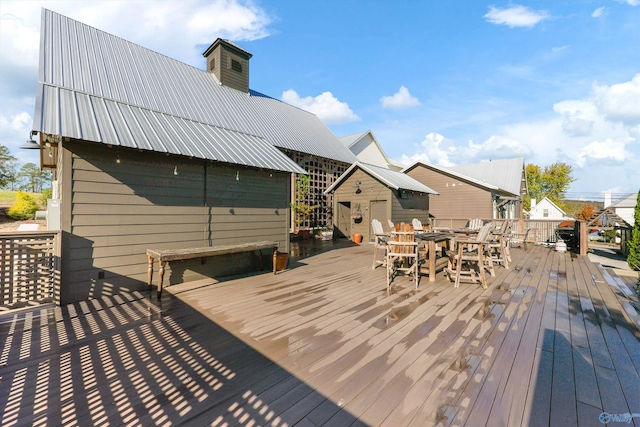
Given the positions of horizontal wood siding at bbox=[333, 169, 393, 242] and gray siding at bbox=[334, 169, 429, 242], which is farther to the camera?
horizontal wood siding at bbox=[333, 169, 393, 242]

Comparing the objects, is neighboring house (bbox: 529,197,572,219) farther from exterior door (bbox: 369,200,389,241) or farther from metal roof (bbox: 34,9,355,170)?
metal roof (bbox: 34,9,355,170)

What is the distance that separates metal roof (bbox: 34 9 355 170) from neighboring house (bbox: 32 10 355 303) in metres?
0.04

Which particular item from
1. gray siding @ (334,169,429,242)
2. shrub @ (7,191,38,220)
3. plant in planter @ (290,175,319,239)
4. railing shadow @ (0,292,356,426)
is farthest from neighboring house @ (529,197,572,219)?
shrub @ (7,191,38,220)

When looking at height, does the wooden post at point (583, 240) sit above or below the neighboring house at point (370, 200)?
below

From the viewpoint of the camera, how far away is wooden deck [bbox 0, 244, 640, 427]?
1860 mm

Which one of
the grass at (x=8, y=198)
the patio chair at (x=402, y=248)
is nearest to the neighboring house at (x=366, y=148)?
the patio chair at (x=402, y=248)

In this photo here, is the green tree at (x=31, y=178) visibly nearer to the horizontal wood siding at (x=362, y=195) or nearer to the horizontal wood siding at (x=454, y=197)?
the horizontal wood siding at (x=362, y=195)

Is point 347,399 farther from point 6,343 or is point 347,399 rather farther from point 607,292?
point 607,292

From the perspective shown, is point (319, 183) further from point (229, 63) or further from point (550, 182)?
point (550, 182)

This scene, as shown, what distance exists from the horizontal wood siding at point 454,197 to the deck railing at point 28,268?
57.1ft

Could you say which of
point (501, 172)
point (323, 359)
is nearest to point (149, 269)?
point (323, 359)

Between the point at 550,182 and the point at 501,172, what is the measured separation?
2770 centimetres

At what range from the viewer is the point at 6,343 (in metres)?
2.86

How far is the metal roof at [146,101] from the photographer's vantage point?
4.47m
